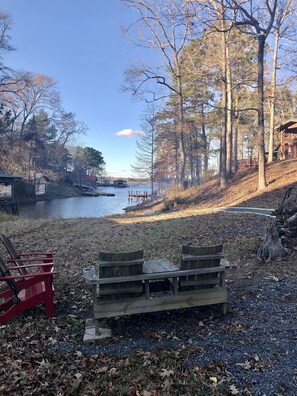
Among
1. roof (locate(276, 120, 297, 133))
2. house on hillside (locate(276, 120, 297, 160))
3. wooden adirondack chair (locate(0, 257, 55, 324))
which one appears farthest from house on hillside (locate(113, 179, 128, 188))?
wooden adirondack chair (locate(0, 257, 55, 324))

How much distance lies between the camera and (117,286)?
3.50 metres

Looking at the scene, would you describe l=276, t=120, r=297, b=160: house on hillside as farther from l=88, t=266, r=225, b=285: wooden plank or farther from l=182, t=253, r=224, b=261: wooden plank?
l=88, t=266, r=225, b=285: wooden plank

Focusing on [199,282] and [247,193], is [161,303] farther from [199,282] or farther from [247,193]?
[247,193]

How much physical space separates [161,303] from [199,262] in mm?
645

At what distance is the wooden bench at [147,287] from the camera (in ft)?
11.3

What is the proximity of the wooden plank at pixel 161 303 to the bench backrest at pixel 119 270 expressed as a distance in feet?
0.33

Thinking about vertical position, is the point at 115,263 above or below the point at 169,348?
above

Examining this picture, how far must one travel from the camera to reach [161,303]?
142 inches

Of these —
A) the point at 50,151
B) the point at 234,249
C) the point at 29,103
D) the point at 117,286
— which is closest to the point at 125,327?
the point at 117,286

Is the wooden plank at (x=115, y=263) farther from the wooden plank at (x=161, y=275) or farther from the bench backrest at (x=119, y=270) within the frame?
the wooden plank at (x=161, y=275)

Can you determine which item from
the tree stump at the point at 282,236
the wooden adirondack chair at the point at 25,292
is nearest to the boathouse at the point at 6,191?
the wooden adirondack chair at the point at 25,292

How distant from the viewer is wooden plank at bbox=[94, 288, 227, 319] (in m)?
3.46

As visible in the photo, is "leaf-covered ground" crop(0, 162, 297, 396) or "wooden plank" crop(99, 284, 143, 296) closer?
"leaf-covered ground" crop(0, 162, 297, 396)

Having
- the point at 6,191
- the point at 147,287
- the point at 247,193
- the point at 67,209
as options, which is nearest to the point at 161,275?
the point at 147,287
